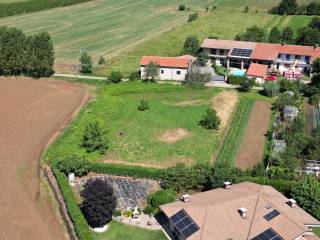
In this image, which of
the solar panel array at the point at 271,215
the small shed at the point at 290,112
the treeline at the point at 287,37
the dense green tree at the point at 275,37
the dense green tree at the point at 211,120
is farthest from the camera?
the dense green tree at the point at 275,37

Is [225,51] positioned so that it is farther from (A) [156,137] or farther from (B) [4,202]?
(B) [4,202]

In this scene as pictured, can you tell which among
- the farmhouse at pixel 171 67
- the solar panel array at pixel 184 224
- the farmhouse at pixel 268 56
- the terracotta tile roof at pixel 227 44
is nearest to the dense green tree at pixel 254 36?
the terracotta tile roof at pixel 227 44

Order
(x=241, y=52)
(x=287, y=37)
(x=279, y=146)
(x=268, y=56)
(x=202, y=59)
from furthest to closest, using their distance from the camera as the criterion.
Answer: (x=287, y=37) < (x=241, y=52) < (x=202, y=59) < (x=268, y=56) < (x=279, y=146)

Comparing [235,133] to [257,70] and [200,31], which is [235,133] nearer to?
[257,70]

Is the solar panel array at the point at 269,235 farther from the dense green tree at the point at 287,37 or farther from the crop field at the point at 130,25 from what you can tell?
the dense green tree at the point at 287,37

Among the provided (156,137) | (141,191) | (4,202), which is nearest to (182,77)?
(156,137)

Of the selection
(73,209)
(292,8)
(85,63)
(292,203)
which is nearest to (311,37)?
(292,8)

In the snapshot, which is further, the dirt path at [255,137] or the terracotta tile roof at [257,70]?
the terracotta tile roof at [257,70]
